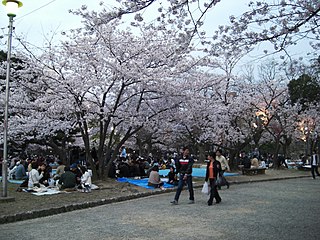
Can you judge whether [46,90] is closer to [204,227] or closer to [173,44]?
[173,44]

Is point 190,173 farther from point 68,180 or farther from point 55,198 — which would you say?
point 68,180

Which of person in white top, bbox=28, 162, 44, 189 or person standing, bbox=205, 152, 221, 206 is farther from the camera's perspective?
person in white top, bbox=28, 162, 44, 189

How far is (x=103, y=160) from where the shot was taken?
1430cm

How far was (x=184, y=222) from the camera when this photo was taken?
6.43 m

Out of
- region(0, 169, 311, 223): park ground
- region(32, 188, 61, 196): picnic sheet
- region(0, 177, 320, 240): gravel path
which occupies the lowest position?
region(0, 177, 320, 240): gravel path

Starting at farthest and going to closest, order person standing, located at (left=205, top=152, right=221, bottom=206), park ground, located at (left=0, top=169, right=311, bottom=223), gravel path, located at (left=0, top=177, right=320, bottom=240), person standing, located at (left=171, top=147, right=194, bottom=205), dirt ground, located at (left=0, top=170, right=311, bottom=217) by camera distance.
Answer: person standing, located at (left=171, top=147, right=194, bottom=205) → person standing, located at (left=205, top=152, right=221, bottom=206) → dirt ground, located at (left=0, top=170, right=311, bottom=217) → park ground, located at (left=0, top=169, right=311, bottom=223) → gravel path, located at (left=0, top=177, right=320, bottom=240)

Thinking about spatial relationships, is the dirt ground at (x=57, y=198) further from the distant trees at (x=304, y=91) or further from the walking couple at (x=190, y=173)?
the distant trees at (x=304, y=91)

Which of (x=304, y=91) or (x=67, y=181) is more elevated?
(x=304, y=91)

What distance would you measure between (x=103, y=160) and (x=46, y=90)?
3.79 meters

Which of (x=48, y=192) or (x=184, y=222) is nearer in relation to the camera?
(x=184, y=222)

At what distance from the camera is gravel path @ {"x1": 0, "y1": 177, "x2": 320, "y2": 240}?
→ 5.47 meters

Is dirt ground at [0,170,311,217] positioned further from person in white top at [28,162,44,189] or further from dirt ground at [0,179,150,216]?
person in white top at [28,162,44,189]

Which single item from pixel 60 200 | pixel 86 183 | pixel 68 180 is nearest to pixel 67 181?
pixel 68 180

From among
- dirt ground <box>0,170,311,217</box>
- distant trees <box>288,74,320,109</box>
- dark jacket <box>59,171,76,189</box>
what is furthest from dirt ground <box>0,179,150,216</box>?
distant trees <box>288,74,320,109</box>
